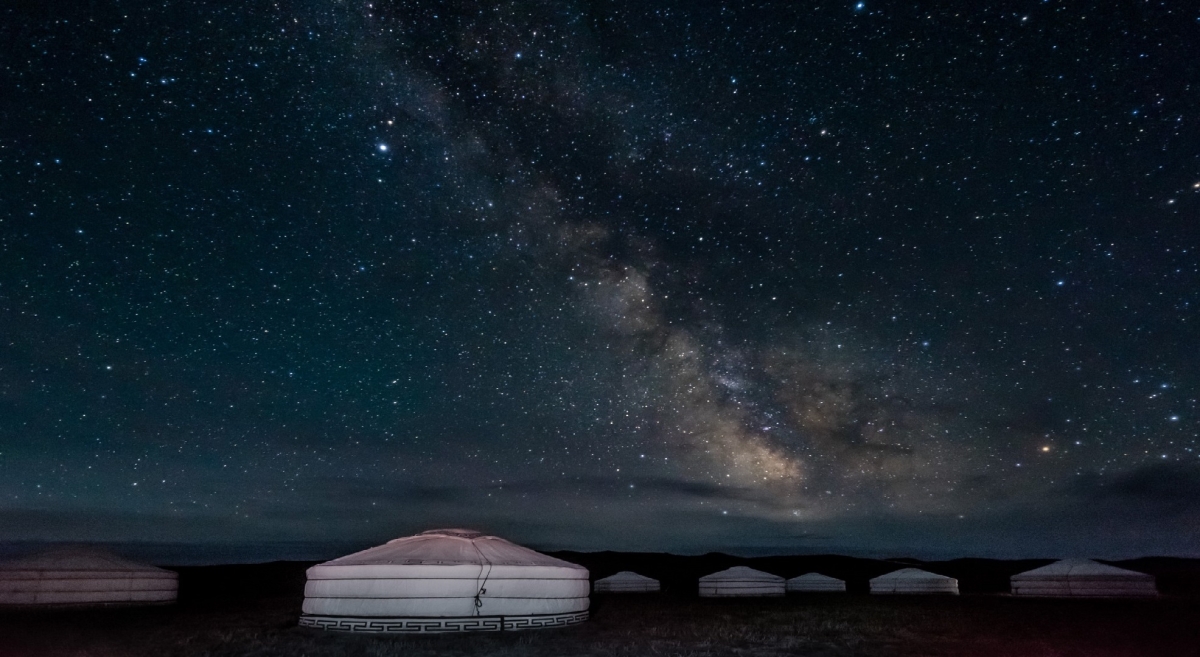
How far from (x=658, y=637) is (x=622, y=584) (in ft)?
77.4

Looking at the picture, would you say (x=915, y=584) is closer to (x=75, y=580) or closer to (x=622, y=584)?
(x=622, y=584)

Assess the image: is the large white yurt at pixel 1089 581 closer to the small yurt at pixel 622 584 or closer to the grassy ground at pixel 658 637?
the grassy ground at pixel 658 637

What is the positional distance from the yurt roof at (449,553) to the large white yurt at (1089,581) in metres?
26.7

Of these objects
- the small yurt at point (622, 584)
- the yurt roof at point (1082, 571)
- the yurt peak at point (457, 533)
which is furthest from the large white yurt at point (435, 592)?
the yurt roof at point (1082, 571)


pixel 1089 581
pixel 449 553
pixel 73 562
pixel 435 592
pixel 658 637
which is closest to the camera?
pixel 658 637

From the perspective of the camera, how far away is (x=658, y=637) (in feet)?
43.1

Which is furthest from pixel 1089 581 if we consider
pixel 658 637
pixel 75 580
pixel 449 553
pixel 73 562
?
pixel 73 562

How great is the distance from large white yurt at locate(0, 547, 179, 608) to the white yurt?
82.0 ft

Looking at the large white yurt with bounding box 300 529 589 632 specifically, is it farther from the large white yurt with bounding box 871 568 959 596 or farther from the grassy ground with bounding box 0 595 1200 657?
the large white yurt with bounding box 871 568 959 596

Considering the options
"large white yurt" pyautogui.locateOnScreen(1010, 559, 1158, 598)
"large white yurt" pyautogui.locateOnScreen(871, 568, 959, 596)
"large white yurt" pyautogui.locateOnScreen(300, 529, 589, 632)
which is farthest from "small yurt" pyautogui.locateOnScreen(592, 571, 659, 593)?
"large white yurt" pyautogui.locateOnScreen(300, 529, 589, 632)

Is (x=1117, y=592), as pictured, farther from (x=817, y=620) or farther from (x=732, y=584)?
(x=817, y=620)

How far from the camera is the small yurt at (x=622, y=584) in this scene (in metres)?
35.2

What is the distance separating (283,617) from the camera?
17.9 m

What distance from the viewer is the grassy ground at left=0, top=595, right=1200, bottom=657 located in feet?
36.1
